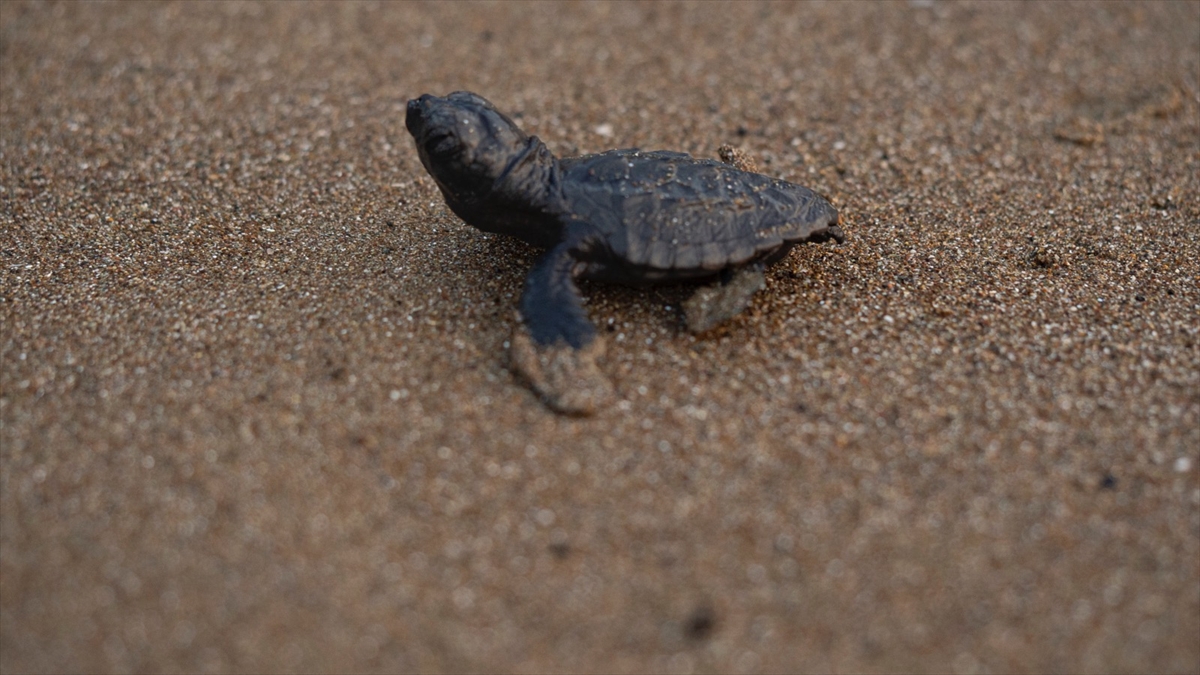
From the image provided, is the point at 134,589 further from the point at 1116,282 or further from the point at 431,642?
the point at 1116,282

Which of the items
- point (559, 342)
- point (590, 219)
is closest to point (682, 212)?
point (590, 219)

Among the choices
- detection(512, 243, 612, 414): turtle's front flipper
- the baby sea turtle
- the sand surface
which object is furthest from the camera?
the baby sea turtle

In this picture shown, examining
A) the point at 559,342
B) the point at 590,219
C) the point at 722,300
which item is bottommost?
the point at 559,342

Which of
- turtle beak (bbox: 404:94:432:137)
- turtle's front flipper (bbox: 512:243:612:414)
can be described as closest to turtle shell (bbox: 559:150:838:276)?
turtle's front flipper (bbox: 512:243:612:414)

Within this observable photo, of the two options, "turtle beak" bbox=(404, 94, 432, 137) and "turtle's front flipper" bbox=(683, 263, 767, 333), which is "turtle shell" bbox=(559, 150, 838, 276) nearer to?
"turtle's front flipper" bbox=(683, 263, 767, 333)

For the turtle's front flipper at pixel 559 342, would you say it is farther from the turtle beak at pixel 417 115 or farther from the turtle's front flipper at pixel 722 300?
the turtle beak at pixel 417 115

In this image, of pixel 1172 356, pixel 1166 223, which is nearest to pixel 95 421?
pixel 1172 356

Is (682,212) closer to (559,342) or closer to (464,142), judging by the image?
(559,342)
